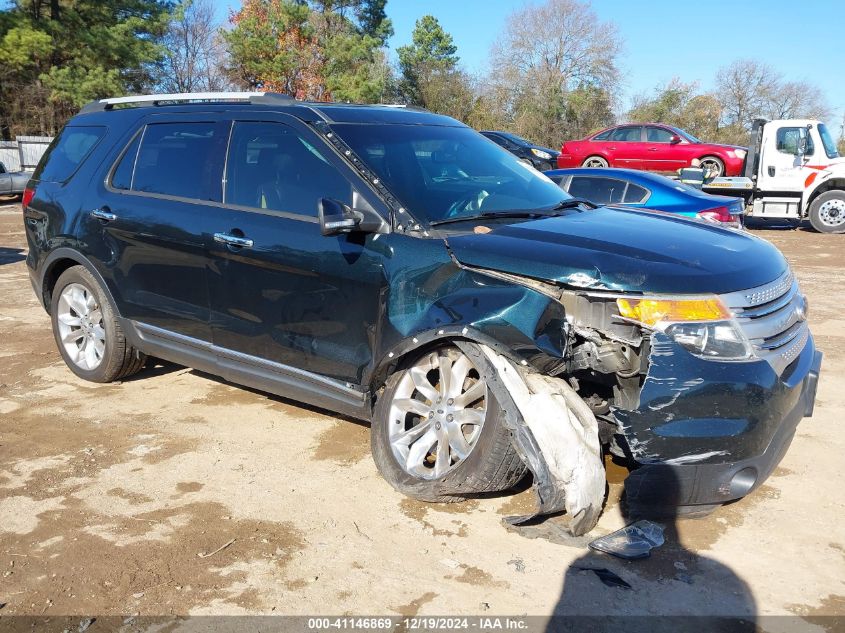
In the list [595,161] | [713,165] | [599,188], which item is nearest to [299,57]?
[595,161]

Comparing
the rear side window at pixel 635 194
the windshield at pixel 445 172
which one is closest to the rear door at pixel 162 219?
the windshield at pixel 445 172

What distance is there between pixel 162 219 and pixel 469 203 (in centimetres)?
196

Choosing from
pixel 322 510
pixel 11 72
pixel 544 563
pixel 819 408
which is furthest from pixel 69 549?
pixel 11 72

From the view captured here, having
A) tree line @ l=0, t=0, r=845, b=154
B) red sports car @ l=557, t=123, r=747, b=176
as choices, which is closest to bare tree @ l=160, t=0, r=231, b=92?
tree line @ l=0, t=0, r=845, b=154

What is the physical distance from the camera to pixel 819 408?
5.22m

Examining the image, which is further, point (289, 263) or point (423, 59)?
point (423, 59)

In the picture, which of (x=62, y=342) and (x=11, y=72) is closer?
(x=62, y=342)

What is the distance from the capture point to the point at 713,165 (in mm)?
19562

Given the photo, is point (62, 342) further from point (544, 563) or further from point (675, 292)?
point (675, 292)

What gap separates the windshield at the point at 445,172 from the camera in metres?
4.11

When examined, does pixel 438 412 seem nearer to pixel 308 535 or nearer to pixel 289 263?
pixel 308 535

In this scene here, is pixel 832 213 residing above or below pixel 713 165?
below

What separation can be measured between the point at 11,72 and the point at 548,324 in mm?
33926

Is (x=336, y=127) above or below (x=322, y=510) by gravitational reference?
above
